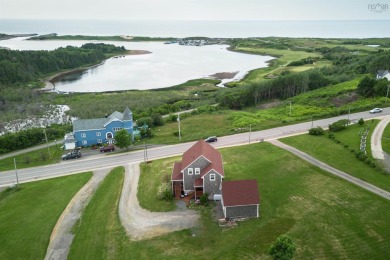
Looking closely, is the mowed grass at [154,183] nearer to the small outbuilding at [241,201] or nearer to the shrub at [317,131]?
the small outbuilding at [241,201]

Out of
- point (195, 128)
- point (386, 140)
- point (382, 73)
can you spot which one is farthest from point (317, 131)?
point (382, 73)

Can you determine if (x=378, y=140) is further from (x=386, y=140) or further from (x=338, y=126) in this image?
(x=338, y=126)

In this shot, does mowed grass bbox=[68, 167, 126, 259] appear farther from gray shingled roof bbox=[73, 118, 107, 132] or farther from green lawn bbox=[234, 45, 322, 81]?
green lawn bbox=[234, 45, 322, 81]

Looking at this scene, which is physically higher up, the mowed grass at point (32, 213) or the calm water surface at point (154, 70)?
the calm water surface at point (154, 70)

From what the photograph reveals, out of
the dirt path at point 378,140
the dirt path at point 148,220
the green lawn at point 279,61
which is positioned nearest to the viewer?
the dirt path at point 148,220

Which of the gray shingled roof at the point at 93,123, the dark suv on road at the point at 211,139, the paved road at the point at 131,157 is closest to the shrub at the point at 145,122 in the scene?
the gray shingled roof at the point at 93,123

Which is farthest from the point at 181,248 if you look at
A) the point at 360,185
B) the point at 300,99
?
the point at 300,99

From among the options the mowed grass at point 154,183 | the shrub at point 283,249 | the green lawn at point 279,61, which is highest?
the green lawn at point 279,61
